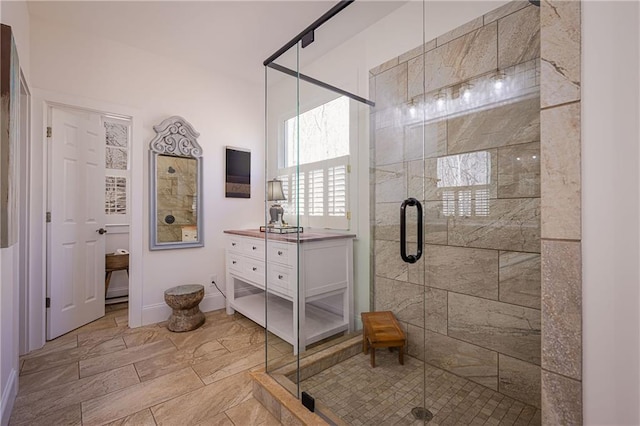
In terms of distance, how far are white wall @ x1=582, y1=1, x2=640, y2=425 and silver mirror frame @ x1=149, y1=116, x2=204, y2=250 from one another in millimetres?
3181

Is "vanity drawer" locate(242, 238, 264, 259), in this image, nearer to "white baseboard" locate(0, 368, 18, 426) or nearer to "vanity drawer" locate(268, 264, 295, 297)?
"vanity drawer" locate(268, 264, 295, 297)

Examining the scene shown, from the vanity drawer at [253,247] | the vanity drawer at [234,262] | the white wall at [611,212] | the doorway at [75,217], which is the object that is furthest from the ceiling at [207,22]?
the vanity drawer at [234,262]

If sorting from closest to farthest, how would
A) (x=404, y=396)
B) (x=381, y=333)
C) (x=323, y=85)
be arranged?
(x=404, y=396)
(x=381, y=333)
(x=323, y=85)

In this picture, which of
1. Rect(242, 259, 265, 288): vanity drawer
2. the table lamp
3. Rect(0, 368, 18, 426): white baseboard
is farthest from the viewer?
Rect(242, 259, 265, 288): vanity drawer

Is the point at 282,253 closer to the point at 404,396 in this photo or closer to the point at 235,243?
the point at 235,243

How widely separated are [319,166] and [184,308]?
6.08 feet

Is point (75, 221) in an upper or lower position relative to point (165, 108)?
lower

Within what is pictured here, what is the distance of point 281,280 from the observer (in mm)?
2230

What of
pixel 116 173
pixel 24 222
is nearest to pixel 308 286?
pixel 24 222

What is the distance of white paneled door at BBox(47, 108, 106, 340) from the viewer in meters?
2.59

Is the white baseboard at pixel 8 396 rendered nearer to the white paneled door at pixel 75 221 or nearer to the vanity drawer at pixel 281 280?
the white paneled door at pixel 75 221

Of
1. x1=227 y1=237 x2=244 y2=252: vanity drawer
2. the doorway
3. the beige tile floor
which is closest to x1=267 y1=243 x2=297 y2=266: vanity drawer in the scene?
the beige tile floor

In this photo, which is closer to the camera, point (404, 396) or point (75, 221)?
point (404, 396)

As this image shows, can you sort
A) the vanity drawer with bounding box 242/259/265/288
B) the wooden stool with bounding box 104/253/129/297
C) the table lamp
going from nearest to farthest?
1. the table lamp
2. the vanity drawer with bounding box 242/259/265/288
3. the wooden stool with bounding box 104/253/129/297
